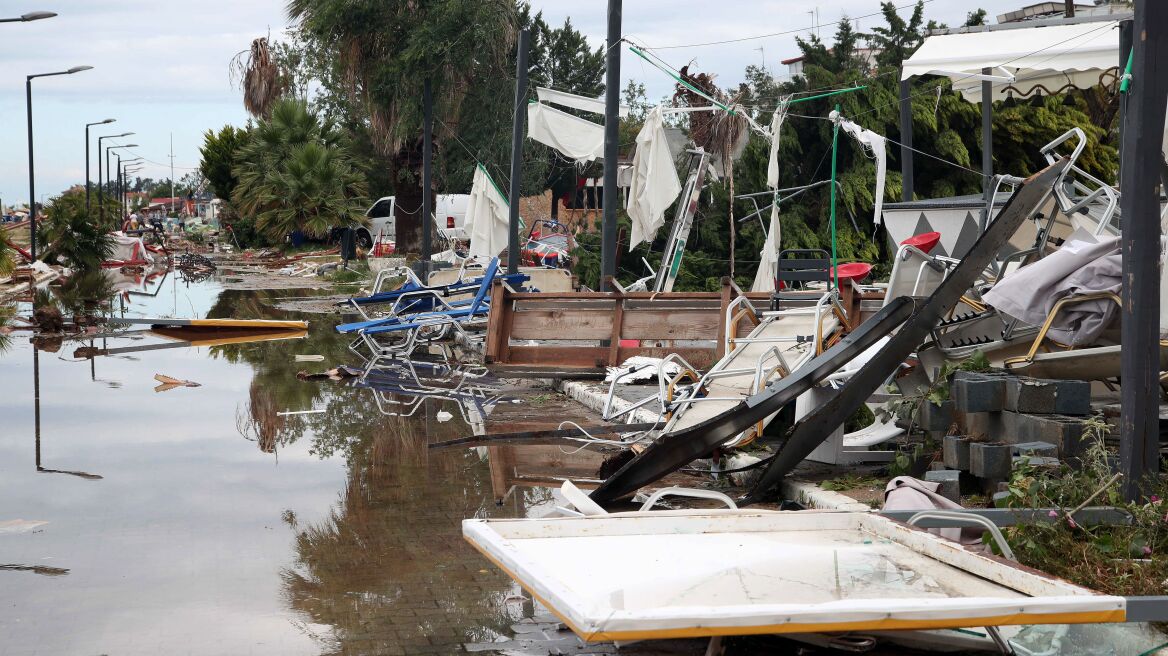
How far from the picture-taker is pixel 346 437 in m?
9.80

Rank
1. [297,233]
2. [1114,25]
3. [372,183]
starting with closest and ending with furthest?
[1114,25] < [297,233] < [372,183]

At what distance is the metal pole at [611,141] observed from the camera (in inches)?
609

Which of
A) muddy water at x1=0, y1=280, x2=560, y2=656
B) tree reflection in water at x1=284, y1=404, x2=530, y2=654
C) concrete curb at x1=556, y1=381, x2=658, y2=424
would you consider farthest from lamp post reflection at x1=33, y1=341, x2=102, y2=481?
concrete curb at x1=556, y1=381, x2=658, y2=424

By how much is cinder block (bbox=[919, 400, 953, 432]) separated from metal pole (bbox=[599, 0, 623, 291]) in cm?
879

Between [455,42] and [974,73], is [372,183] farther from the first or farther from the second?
[974,73]

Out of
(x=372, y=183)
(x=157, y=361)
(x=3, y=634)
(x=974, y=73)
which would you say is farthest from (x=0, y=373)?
(x=372, y=183)

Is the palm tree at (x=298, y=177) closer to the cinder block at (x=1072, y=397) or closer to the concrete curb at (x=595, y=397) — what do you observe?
the concrete curb at (x=595, y=397)

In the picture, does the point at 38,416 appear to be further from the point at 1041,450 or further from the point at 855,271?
the point at 855,271

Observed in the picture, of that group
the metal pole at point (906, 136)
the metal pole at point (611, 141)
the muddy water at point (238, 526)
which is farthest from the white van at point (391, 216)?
the muddy water at point (238, 526)

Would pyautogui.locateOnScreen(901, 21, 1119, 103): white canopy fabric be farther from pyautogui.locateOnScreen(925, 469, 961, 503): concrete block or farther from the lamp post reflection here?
the lamp post reflection

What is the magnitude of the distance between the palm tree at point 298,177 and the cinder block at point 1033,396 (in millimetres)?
37890

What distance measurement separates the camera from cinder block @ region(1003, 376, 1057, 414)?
6074mm

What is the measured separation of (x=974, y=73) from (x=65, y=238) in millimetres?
30918

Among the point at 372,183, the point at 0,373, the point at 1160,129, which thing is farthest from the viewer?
the point at 372,183
